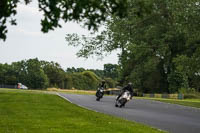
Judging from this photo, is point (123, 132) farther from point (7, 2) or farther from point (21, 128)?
point (7, 2)

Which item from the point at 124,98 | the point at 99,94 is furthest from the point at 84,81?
the point at 124,98

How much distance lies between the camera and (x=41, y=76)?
11544cm

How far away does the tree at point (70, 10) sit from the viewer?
5.35m

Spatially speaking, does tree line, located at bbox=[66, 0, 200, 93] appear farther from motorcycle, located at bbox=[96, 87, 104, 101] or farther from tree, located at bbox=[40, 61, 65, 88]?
tree, located at bbox=[40, 61, 65, 88]

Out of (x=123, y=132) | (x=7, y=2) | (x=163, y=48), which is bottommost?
(x=123, y=132)

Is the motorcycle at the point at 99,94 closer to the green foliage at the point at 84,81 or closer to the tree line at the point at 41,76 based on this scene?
the tree line at the point at 41,76

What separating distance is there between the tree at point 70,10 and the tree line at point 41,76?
110600 millimetres

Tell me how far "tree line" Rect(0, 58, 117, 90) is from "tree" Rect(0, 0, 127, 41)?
363ft

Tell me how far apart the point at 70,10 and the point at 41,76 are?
111m

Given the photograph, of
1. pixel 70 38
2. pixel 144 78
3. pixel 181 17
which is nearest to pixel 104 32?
pixel 70 38

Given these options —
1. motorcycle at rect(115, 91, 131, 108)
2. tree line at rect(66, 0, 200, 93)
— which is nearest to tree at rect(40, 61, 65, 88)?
tree line at rect(66, 0, 200, 93)

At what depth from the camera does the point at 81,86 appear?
133000 mm

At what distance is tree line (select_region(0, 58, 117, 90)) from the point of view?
118 m

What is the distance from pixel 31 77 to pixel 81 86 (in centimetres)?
1956
